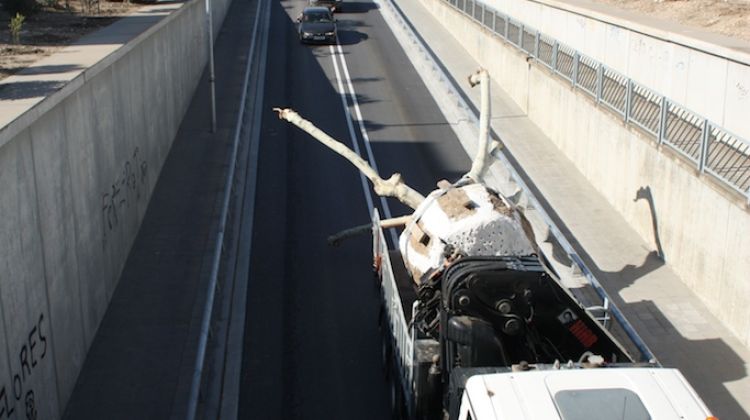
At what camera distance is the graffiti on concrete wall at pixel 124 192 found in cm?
1700

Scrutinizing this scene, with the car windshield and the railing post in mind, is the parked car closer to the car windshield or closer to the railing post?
the car windshield

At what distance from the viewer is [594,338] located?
11773 mm

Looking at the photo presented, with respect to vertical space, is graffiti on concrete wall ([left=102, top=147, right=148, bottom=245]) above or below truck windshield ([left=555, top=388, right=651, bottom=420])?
below

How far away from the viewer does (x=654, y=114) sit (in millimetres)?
22516

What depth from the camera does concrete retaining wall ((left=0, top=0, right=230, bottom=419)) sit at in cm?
1156

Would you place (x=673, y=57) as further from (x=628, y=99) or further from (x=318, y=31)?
(x=318, y=31)

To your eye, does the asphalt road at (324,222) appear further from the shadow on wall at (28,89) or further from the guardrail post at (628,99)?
the shadow on wall at (28,89)

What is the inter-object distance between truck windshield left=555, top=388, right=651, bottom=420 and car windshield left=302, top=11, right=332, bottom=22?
36.6m

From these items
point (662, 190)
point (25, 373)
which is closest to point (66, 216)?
point (25, 373)

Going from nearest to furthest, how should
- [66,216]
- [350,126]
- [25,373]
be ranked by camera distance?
[25,373] → [66,216] → [350,126]

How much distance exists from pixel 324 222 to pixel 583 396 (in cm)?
1350

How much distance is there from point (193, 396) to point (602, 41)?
2072 centimetres

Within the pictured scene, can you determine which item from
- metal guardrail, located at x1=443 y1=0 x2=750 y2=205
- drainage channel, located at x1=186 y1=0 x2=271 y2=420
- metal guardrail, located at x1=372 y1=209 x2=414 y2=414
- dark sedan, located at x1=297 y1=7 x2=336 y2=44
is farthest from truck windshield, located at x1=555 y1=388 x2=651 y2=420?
dark sedan, located at x1=297 y1=7 x2=336 y2=44

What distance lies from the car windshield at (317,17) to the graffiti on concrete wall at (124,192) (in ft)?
78.8
